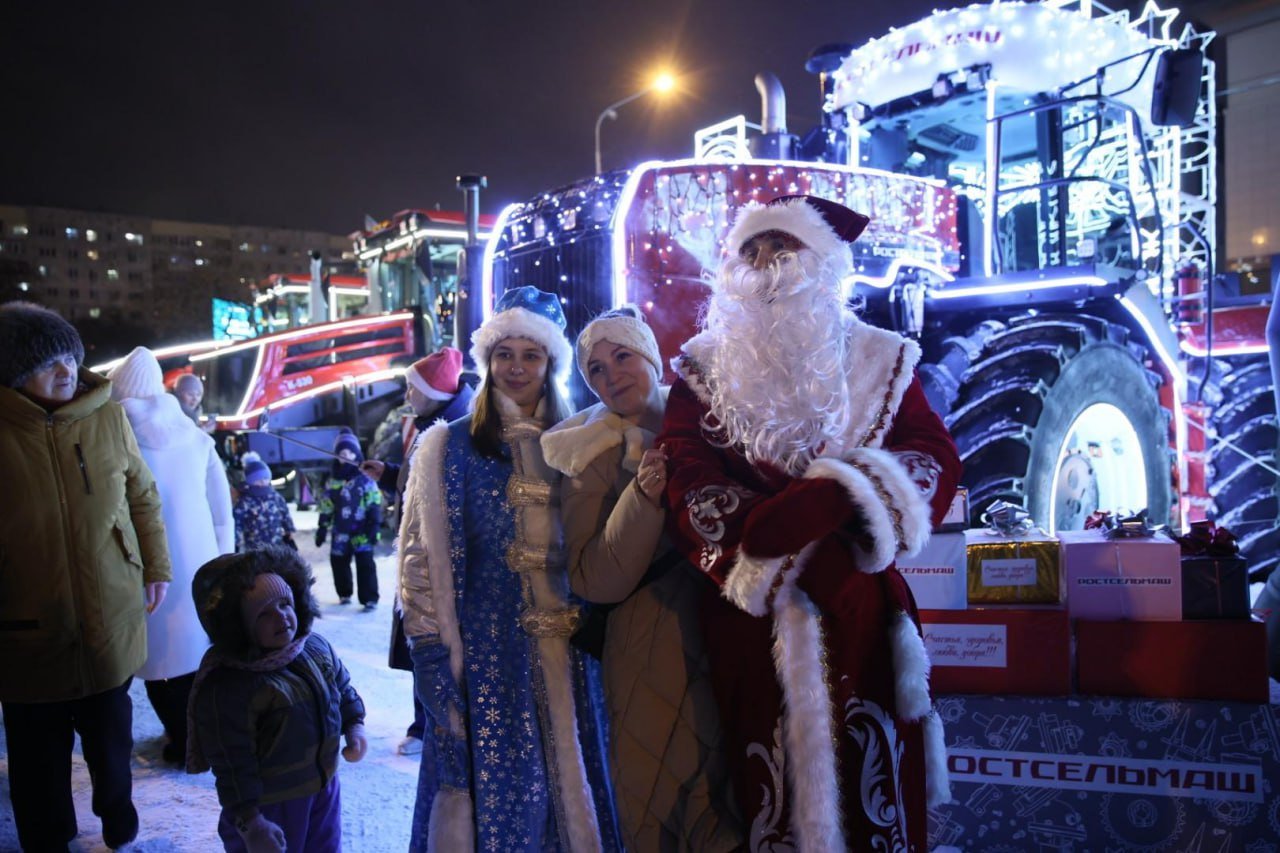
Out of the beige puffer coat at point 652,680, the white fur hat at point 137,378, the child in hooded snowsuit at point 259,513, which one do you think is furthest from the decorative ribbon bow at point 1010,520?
the child in hooded snowsuit at point 259,513

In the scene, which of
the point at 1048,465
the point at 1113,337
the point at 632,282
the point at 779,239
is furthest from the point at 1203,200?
the point at 779,239

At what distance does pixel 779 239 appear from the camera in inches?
81.4

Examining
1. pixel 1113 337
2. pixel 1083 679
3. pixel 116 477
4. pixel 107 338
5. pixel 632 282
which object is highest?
pixel 107 338

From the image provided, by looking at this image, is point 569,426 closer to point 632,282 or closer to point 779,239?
point 779,239

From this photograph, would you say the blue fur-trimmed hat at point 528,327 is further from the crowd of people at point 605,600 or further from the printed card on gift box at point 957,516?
the printed card on gift box at point 957,516

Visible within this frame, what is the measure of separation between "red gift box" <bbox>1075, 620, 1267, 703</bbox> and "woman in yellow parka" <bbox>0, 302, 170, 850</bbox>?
3.15 metres

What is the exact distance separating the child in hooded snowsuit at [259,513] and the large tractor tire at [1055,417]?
475 centimetres

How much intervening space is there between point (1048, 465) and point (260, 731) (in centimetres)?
340

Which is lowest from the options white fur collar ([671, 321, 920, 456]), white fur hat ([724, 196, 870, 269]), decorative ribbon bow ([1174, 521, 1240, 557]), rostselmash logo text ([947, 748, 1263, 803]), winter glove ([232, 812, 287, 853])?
rostselmash logo text ([947, 748, 1263, 803])

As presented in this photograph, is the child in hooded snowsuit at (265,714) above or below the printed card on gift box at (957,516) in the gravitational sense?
below

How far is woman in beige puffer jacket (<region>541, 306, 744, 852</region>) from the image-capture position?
76.2 inches

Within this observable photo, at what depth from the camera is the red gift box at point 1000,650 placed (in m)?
2.73

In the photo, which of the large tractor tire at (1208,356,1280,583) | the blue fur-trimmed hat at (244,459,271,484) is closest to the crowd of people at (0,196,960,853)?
the blue fur-trimmed hat at (244,459,271,484)

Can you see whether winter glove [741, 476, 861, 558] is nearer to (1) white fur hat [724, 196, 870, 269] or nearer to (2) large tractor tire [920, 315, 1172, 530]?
(1) white fur hat [724, 196, 870, 269]
